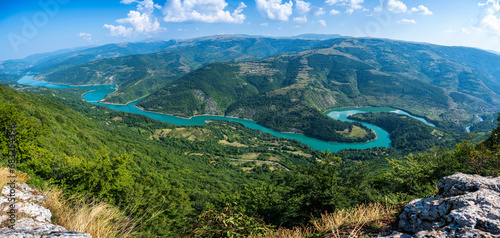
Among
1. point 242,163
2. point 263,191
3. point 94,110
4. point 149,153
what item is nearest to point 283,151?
point 242,163

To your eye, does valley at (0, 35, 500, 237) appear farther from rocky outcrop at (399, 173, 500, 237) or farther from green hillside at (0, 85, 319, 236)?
rocky outcrop at (399, 173, 500, 237)

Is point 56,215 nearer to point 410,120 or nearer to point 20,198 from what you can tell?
point 20,198

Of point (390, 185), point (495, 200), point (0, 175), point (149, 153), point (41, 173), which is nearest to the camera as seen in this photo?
point (495, 200)

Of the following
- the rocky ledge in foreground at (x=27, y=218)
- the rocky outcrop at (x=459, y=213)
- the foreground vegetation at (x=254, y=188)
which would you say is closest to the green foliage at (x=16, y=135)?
the foreground vegetation at (x=254, y=188)

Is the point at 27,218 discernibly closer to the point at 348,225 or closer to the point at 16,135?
the point at 348,225

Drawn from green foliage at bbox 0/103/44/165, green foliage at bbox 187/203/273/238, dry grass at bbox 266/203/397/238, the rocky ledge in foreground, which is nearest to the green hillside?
green foliage at bbox 0/103/44/165
